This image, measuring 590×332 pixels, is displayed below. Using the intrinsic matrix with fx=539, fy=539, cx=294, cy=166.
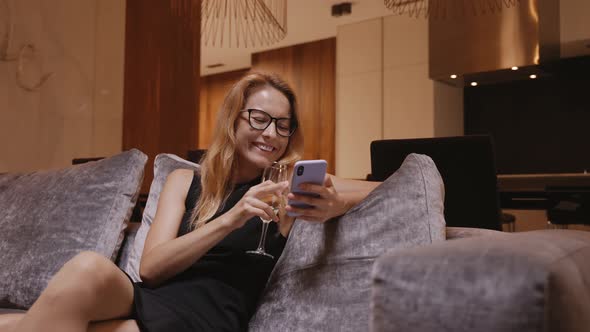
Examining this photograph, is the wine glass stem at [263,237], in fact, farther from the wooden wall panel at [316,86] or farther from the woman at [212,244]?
the wooden wall panel at [316,86]

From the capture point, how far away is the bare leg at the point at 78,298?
1124 millimetres

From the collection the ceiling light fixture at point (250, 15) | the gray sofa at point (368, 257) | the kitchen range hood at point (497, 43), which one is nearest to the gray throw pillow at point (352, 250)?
the gray sofa at point (368, 257)

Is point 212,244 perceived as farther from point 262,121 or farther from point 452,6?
point 452,6

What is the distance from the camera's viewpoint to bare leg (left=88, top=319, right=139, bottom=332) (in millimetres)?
1215

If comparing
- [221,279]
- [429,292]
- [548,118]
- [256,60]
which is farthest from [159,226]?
[256,60]

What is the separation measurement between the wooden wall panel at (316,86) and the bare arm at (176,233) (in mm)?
5026

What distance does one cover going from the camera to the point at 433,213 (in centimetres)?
124

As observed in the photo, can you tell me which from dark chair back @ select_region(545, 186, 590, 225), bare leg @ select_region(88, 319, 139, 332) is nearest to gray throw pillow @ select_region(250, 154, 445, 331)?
bare leg @ select_region(88, 319, 139, 332)

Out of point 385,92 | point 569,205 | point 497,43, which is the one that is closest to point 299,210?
point 569,205

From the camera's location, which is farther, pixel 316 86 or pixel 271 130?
pixel 316 86

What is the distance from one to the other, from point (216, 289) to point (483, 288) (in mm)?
824

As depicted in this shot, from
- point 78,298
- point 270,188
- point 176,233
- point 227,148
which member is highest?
point 227,148

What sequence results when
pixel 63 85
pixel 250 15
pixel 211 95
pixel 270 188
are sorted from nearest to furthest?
pixel 270 188 < pixel 250 15 < pixel 63 85 < pixel 211 95

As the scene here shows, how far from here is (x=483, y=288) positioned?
2.28 ft
